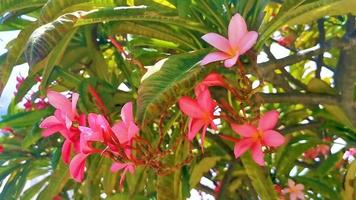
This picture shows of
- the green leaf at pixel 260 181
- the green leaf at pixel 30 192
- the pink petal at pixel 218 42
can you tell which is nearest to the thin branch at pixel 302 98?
the green leaf at pixel 260 181

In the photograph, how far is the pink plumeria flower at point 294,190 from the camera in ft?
4.64

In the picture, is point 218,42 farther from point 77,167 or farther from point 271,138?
point 77,167

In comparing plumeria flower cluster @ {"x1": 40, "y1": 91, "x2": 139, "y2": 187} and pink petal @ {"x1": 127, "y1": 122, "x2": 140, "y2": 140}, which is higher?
pink petal @ {"x1": 127, "y1": 122, "x2": 140, "y2": 140}

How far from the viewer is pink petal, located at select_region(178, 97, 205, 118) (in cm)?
81

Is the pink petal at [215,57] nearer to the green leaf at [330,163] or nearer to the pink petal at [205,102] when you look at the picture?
the pink petal at [205,102]

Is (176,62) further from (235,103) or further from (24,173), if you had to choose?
(24,173)

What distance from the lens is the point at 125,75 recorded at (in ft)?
4.00

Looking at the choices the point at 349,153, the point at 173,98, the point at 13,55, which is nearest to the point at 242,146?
the point at 173,98

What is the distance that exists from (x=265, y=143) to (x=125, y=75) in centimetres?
46

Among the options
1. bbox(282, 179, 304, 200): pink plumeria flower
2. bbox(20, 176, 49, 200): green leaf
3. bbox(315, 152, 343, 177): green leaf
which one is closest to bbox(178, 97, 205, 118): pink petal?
bbox(282, 179, 304, 200): pink plumeria flower

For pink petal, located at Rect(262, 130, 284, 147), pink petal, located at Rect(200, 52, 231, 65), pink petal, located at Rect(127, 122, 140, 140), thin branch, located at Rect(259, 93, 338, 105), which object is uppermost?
pink petal, located at Rect(200, 52, 231, 65)

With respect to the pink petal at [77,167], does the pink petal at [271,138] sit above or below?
above

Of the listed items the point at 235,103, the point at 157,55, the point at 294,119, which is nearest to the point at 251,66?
the point at 235,103

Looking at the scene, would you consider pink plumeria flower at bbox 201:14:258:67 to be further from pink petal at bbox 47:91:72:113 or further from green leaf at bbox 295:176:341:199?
green leaf at bbox 295:176:341:199
